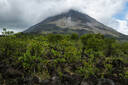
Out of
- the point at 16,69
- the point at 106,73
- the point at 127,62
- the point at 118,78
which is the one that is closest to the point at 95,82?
the point at 106,73

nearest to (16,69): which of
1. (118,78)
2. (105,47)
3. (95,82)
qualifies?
(95,82)

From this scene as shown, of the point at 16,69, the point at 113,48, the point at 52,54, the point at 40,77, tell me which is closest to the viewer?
the point at 40,77

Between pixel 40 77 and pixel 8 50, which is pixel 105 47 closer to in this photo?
pixel 40 77

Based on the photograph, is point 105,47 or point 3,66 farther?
point 105,47

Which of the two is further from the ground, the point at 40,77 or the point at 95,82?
the point at 40,77

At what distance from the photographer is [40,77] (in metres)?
31.2

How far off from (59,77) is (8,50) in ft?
56.9

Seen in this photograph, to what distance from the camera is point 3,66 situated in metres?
34.4

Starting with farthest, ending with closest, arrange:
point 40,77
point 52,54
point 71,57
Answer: point 52,54, point 71,57, point 40,77

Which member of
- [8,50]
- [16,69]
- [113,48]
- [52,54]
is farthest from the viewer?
[113,48]

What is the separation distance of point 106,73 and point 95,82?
4.73 m

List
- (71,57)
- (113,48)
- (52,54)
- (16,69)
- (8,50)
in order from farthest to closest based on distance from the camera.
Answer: (113,48) → (52,54) → (71,57) → (8,50) → (16,69)

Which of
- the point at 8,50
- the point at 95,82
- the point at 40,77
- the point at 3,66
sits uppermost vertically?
the point at 8,50

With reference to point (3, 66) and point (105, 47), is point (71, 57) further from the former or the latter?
point (105, 47)
